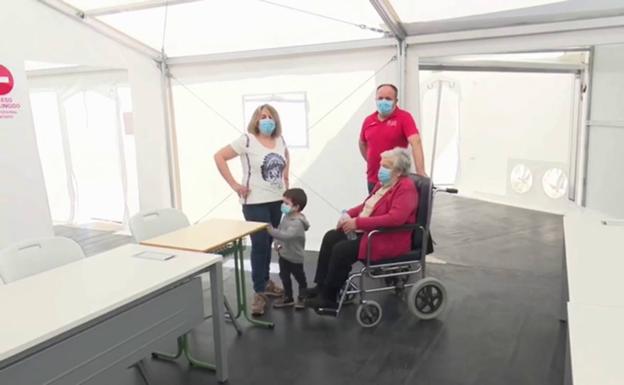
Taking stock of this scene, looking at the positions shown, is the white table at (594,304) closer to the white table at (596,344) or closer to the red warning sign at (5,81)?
the white table at (596,344)

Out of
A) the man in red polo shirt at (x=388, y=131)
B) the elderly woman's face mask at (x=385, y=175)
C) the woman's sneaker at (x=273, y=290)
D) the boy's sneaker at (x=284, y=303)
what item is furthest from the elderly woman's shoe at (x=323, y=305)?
the man in red polo shirt at (x=388, y=131)

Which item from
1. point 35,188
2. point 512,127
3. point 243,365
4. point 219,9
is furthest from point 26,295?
point 512,127

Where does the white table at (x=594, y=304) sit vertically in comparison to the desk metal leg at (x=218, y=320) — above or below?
above

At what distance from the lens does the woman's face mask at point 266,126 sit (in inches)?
123

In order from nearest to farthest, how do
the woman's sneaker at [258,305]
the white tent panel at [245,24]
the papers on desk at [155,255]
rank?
the papers on desk at [155,255]
the woman's sneaker at [258,305]
the white tent panel at [245,24]

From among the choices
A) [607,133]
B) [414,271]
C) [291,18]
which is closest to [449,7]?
[291,18]

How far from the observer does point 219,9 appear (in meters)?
3.96

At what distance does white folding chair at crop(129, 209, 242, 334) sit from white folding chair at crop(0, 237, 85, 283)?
392 millimetres

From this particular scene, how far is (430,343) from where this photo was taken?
268 cm

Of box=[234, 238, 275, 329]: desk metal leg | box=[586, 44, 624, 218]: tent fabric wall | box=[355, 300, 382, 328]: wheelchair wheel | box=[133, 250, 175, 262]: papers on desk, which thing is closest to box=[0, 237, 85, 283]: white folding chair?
box=[133, 250, 175, 262]: papers on desk

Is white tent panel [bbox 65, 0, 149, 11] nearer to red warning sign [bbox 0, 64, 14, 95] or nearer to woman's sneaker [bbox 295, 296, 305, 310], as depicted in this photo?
red warning sign [bbox 0, 64, 14, 95]

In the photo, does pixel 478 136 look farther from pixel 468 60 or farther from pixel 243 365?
pixel 243 365

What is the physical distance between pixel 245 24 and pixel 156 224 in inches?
88.2

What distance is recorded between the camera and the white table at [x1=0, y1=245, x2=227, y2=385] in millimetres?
1442
